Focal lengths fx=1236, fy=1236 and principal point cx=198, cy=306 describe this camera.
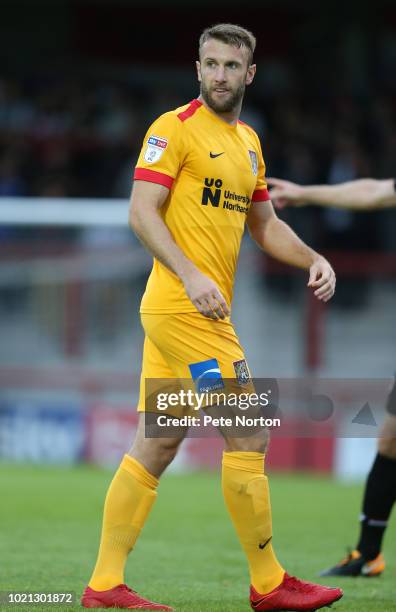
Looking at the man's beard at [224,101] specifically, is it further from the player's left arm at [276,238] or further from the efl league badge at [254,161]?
the player's left arm at [276,238]

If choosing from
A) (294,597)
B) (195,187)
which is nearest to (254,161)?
(195,187)

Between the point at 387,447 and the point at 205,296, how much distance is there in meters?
2.01

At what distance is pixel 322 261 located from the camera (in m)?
5.20

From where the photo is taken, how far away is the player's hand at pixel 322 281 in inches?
197

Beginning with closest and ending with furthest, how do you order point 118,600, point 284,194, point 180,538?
1. point 118,600
2. point 284,194
3. point 180,538

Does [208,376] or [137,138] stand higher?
[137,138]

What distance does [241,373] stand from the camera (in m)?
4.88

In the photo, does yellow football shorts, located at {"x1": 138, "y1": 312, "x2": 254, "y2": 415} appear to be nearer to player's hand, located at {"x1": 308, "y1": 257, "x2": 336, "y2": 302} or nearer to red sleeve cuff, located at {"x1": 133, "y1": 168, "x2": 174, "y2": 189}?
player's hand, located at {"x1": 308, "y1": 257, "x2": 336, "y2": 302}

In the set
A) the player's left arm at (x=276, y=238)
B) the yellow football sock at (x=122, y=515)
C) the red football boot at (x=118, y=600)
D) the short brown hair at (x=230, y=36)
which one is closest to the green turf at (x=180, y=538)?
the red football boot at (x=118, y=600)

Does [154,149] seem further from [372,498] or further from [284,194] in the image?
[372,498]

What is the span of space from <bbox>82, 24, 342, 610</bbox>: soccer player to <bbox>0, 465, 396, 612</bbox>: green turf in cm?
33

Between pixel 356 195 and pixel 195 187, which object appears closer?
pixel 195 187

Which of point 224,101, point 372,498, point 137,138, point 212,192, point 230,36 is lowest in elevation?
point 372,498

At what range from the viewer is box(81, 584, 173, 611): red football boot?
193 inches
